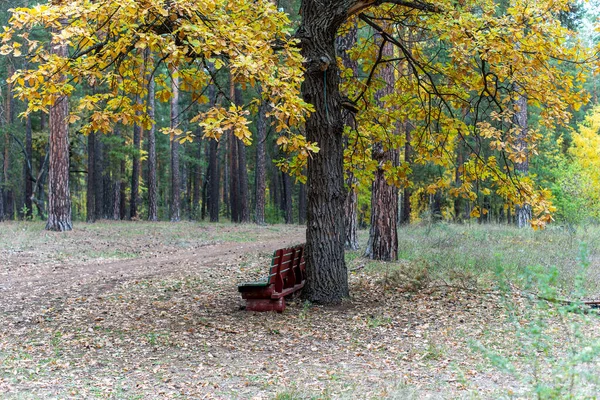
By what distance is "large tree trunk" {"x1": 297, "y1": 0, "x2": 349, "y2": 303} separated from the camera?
834 centimetres

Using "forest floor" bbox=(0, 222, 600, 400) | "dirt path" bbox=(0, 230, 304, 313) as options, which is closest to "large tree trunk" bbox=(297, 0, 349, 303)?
"forest floor" bbox=(0, 222, 600, 400)

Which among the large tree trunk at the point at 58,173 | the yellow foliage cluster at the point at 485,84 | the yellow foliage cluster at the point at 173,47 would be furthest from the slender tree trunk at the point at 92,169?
the yellow foliage cluster at the point at 173,47

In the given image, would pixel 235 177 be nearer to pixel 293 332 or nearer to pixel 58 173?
pixel 58 173

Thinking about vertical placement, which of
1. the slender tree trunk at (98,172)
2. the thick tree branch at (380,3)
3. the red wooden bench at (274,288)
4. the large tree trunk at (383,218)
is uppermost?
the thick tree branch at (380,3)

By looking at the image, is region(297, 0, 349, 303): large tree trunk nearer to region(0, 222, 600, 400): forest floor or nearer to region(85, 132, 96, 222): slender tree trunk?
region(0, 222, 600, 400): forest floor

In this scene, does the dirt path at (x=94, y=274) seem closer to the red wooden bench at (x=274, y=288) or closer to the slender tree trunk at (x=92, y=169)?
the red wooden bench at (x=274, y=288)

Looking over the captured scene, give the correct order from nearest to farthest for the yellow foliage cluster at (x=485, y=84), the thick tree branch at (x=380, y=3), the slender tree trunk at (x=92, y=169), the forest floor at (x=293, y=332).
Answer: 1. the forest floor at (x=293, y=332)
2. the yellow foliage cluster at (x=485, y=84)
3. the thick tree branch at (x=380, y=3)
4. the slender tree trunk at (x=92, y=169)

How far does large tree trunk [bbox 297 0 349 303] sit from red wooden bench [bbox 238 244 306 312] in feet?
1.09

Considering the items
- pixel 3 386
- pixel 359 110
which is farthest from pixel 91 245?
pixel 3 386

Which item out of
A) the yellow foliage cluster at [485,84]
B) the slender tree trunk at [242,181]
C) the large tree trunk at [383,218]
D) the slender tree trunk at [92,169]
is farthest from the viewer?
the slender tree trunk at [242,181]

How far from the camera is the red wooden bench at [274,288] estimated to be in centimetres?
799

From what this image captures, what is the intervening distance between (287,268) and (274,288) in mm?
580

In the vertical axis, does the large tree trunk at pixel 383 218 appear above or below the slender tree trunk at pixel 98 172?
below

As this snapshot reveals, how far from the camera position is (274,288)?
8094 millimetres
